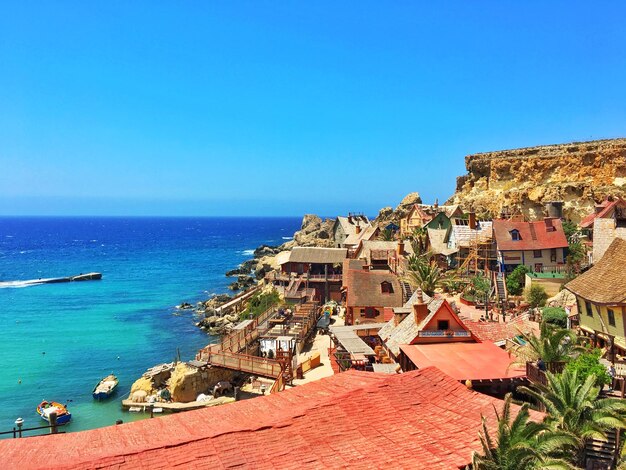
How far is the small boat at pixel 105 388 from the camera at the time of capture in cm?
3538

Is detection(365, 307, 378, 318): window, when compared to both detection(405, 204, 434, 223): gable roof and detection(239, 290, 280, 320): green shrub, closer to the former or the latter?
detection(239, 290, 280, 320): green shrub

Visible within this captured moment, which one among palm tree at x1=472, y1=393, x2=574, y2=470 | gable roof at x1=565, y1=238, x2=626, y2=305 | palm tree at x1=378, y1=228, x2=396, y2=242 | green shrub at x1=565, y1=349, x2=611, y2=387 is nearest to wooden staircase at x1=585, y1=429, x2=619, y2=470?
green shrub at x1=565, y1=349, x2=611, y2=387

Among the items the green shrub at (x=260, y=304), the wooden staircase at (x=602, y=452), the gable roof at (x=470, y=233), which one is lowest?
the green shrub at (x=260, y=304)

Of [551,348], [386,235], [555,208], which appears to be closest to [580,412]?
[551,348]

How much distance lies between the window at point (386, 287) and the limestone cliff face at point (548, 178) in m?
26.2

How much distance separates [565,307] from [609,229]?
8754 millimetres

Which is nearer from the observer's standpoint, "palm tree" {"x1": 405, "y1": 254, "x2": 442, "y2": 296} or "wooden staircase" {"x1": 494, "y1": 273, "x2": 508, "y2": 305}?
"palm tree" {"x1": 405, "y1": 254, "x2": 442, "y2": 296}

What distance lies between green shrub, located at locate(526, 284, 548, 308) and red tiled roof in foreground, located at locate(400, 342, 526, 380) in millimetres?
15662

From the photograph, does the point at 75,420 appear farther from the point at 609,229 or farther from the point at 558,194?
the point at 558,194

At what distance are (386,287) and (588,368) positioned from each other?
24246 mm

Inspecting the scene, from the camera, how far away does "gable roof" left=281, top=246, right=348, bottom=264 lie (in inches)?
2368

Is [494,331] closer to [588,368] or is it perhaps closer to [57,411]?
[588,368]

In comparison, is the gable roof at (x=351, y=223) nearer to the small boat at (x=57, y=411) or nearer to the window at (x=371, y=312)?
the window at (x=371, y=312)

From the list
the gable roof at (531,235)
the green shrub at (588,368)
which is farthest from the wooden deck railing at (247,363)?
the gable roof at (531,235)
